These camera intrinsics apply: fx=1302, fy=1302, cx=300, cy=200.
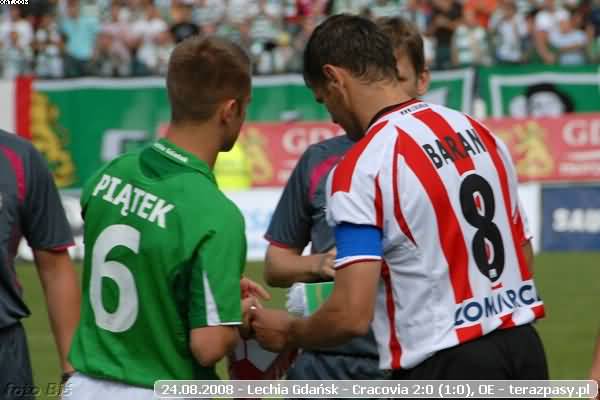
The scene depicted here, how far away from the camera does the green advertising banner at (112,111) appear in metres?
18.3

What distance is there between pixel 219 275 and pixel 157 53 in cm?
1844

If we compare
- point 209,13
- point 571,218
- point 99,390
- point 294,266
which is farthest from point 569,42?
point 99,390

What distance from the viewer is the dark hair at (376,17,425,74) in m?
5.21

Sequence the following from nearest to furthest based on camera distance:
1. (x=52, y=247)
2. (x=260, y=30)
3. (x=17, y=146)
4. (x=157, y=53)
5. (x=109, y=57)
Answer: (x=17, y=146) < (x=52, y=247) < (x=157, y=53) < (x=109, y=57) < (x=260, y=30)

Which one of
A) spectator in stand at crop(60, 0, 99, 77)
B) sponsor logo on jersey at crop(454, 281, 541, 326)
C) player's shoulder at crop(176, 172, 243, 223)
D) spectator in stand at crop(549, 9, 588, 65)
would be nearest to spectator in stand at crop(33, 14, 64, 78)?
spectator in stand at crop(60, 0, 99, 77)

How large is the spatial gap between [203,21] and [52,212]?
18.6 meters

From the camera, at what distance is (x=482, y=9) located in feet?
73.2

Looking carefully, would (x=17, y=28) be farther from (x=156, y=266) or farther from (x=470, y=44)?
(x=156, y=266)

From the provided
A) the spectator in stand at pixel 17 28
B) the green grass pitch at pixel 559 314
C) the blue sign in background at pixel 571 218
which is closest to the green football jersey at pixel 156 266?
the green grass pitch at pixel 559 314

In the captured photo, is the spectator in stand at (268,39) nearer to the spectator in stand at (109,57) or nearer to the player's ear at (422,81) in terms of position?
the spectator in stand at (109,57)

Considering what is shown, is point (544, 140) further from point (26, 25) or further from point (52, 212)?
point (52, 212)

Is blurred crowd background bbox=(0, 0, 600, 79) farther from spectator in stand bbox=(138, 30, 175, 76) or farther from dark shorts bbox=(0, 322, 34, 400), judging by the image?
dark shorts bbox=(0, 322, 34, 400)

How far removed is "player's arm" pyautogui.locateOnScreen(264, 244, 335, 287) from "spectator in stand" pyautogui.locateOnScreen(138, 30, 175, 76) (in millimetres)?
16064
